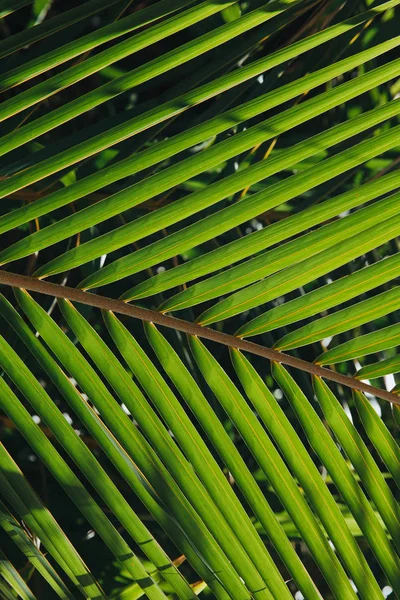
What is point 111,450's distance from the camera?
2.17 feet

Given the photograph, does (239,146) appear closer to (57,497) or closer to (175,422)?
(175,422)

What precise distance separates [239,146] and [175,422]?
0.95 feet

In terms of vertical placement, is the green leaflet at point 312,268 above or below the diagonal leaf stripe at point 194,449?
above

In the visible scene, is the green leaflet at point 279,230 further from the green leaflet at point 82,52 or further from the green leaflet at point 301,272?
the green leaflet at point 82,52

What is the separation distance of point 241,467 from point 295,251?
0.23m

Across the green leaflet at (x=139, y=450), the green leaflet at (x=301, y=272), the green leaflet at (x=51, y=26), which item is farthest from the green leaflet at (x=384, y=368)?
the green leaflet at (x=51, y=26)

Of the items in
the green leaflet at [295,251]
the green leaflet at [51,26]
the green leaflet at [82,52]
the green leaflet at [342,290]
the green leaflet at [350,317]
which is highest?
the green leaflet at [51,26]

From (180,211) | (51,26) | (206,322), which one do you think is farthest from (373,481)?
(51,26)

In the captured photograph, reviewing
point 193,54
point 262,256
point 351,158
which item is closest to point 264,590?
point 262,256

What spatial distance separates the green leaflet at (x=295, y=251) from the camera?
629 mm

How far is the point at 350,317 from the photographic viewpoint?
0.67 m

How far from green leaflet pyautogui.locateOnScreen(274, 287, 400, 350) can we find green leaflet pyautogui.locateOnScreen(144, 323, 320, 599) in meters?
0.12

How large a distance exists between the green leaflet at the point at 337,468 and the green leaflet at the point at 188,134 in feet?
0.90

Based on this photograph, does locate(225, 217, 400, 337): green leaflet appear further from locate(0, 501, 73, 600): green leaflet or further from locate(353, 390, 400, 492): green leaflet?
locate(0, 501, 73, 600): green leaflet
